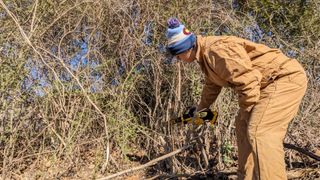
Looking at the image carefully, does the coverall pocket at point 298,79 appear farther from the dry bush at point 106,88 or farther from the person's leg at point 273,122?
the dry bush at point 106,88

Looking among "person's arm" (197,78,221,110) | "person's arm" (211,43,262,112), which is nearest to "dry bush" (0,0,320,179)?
"person's arm" (197,78,221,110)

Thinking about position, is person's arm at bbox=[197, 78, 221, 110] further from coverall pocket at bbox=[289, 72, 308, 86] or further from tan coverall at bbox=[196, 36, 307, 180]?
coverall pocket at bbox=[289, 72, 308, 86]

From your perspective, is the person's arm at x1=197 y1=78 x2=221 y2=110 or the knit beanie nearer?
the knit beanie

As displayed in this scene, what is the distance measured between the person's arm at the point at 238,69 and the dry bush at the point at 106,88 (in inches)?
54.6

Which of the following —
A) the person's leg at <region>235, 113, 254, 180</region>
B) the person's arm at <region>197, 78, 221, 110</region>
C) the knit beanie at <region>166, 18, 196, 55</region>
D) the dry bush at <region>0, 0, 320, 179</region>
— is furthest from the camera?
the dry bush at <region>0, 0, 320, 179</region>

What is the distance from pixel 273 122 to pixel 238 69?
443 mm

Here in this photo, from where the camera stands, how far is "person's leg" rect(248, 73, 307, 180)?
2582mm

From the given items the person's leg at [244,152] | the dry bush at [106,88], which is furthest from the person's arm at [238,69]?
the dry bush at [106,88]

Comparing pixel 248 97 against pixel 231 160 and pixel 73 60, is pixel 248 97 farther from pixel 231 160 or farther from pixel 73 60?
pixel 73 60

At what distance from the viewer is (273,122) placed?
2668 mm

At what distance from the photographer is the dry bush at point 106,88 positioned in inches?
154

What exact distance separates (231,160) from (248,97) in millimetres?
1525

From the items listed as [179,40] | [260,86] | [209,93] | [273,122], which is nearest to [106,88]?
[209,93]

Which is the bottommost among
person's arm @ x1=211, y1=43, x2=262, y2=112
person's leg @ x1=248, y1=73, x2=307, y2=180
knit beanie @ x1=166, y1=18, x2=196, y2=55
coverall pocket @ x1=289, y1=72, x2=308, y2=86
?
person's leg @ x1=248, y1=73, x2=307, y2=180
